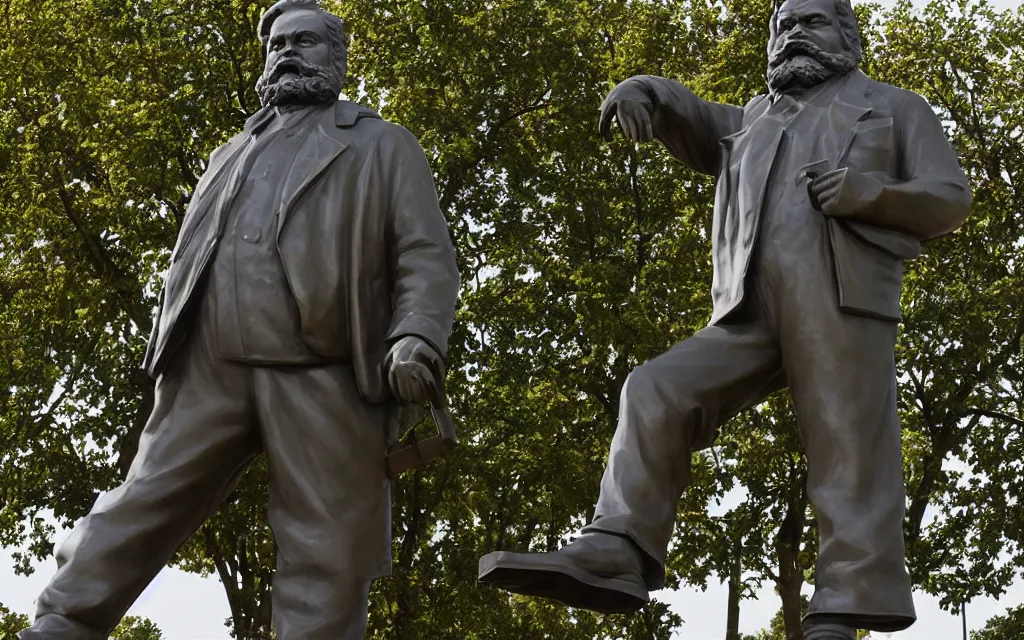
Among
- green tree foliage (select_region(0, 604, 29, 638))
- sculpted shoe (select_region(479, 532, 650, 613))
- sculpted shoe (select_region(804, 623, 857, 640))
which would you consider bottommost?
sculpted shoe (select_region(804, 623, 857, 640))

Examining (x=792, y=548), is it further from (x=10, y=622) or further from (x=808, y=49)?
(x=808, y=49)

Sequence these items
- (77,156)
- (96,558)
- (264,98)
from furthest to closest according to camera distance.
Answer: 1. (77,156)
2. (264,98)
3. (96,558)

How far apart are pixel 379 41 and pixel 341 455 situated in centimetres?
1451

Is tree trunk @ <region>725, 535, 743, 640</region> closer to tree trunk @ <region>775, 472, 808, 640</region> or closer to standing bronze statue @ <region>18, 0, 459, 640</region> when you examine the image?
tree trunk @ <region>775, 472, 808, 640</region>

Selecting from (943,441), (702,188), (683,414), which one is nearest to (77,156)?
(702,188)

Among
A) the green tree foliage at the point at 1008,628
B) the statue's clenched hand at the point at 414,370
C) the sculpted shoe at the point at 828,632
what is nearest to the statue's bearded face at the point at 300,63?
the statue's clenched hand at the point at 414,370

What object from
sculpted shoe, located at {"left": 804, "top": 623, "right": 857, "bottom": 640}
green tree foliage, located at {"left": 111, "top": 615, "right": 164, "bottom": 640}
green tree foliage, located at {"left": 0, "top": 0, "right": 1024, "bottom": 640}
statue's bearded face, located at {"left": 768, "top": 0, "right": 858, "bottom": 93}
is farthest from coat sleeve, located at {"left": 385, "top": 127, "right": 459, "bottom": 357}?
green tree foliage, located at {"left": 111, "top": 615, "right": 164, "bottom": 640}

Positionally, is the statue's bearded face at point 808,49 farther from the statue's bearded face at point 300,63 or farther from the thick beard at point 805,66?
the statue's bearded face at point 300,63

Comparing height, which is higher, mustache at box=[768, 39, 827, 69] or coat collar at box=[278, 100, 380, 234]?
mustache at box=[768, 39, 827, 69]

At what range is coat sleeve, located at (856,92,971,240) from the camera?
5797mm

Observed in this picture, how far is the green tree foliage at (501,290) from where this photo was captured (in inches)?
734

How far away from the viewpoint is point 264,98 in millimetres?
6477

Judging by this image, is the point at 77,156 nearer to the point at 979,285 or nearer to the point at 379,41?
the point at 379,41

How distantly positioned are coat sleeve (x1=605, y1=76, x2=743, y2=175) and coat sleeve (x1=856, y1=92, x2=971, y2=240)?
76cm
